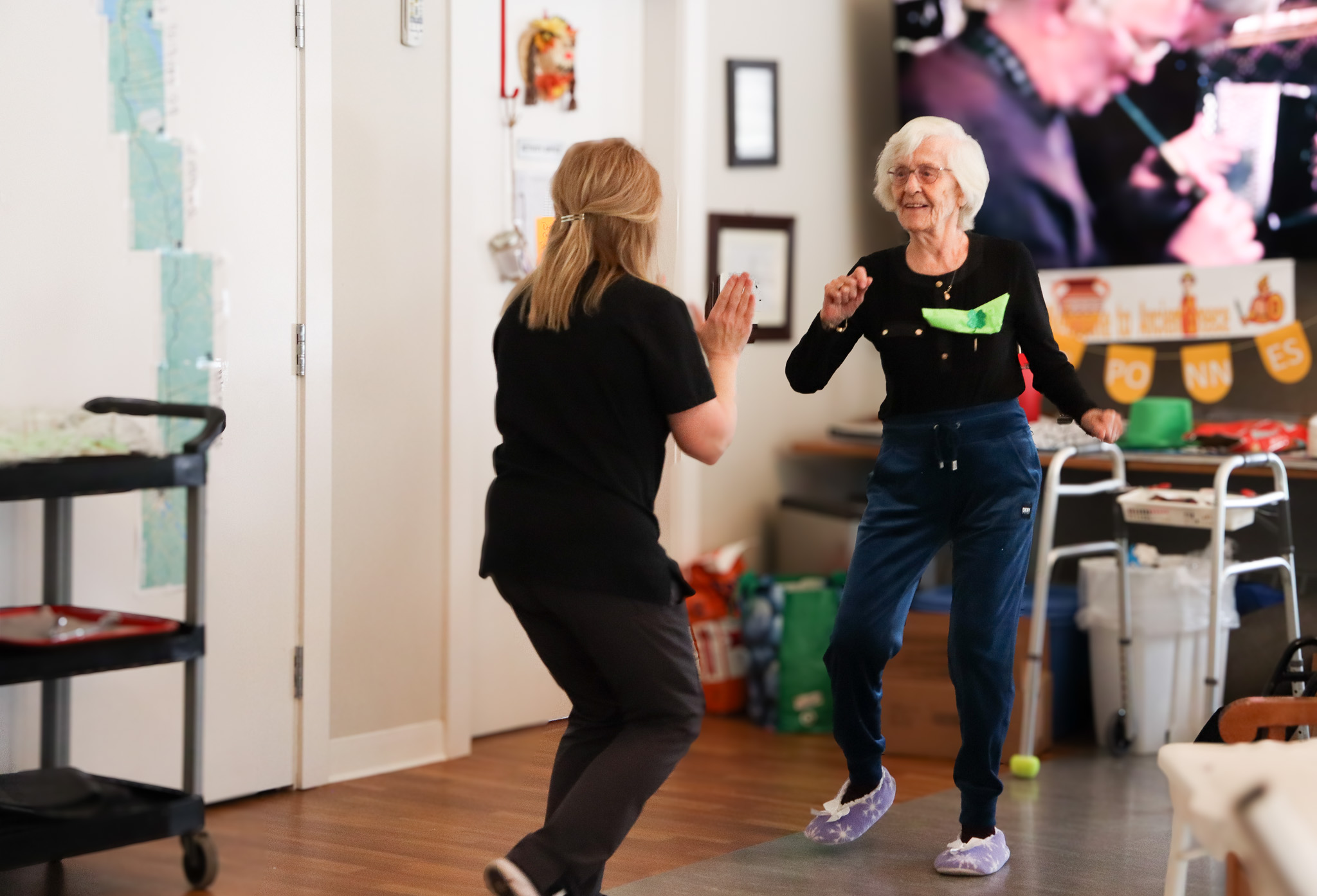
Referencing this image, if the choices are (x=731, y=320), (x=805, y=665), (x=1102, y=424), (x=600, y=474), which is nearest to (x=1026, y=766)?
(x=805, y=665)

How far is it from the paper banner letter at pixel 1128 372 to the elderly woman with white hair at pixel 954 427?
5.67 ft

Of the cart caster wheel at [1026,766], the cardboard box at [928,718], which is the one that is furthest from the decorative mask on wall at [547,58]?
the cart caster wheel at [1026,766]

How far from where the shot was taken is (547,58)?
3412 millimetres

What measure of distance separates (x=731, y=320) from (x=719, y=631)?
210 cm

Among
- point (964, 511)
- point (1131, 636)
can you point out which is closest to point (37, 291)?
point (964, 511)

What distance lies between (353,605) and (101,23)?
4.41 ft

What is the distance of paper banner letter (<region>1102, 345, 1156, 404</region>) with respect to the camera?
14.3 ft

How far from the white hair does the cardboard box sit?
1442mm

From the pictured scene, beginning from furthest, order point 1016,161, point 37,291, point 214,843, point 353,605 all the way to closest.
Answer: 1. point 1016,161
2. point 353,605
3. point 37,291
4. point 214,843

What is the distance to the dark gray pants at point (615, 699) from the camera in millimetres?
2129

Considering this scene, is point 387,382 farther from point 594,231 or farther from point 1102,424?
point 1102,424

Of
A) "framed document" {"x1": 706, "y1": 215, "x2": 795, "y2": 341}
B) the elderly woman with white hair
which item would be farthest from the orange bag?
the elderly woman with white hair

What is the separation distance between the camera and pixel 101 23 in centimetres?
265

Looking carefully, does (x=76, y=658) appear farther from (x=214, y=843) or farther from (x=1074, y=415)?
(x=1074, y=415)
